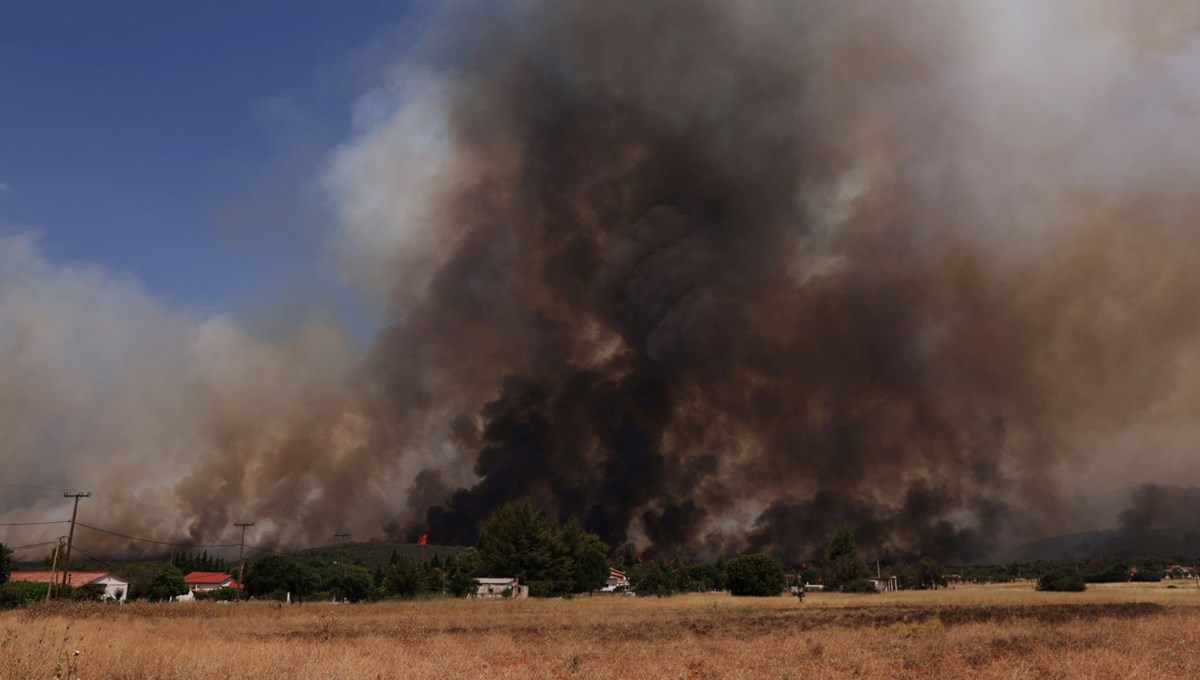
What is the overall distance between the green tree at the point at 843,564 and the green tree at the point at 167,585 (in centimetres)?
8855

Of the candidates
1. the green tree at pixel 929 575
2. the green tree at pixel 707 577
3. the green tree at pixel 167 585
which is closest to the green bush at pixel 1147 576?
the green tree at pixel 929 575

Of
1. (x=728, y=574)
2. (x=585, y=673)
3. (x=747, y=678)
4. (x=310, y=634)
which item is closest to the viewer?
(x=747, y=678)

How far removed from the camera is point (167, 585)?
8762cm

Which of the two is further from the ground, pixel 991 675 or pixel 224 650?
pixel 224 650

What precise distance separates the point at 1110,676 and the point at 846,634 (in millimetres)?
11768

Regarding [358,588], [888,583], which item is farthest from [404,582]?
[888,583]

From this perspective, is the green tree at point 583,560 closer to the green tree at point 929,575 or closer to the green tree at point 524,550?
the green tree at point 524,550

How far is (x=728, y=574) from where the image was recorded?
87.1 m

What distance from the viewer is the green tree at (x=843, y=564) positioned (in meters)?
110

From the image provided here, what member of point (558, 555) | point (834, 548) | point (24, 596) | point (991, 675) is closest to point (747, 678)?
point (991, 675)

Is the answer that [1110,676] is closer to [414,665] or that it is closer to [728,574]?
[414,665]

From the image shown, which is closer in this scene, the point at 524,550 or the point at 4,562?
the point at 4,562

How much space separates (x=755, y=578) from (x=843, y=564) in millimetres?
34395

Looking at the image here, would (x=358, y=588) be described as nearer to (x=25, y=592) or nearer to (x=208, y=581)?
(x=25, y=592)
